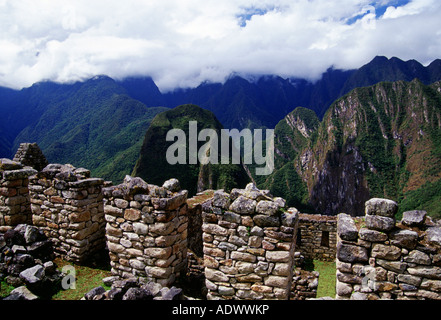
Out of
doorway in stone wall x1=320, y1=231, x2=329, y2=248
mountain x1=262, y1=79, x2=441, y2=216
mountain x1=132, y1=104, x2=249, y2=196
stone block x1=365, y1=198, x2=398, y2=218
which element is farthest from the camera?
mountain x1=262, y1=79, x2=441, y2=216

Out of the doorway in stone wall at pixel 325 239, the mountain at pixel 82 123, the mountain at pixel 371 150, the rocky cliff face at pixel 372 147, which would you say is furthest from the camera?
the rocky cliff face at pixel 372 147

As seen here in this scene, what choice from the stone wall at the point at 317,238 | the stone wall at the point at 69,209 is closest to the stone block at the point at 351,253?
the stone wall at the point at 69,209

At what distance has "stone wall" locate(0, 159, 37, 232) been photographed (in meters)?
7.47

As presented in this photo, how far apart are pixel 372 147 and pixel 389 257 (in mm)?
146845

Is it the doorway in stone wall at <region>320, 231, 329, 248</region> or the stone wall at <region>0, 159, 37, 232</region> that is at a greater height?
the stone wall at <region>0, 159, 37, 232</region>

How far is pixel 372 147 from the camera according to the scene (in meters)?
130

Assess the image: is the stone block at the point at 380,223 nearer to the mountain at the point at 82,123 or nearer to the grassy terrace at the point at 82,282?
the grassy terrace at the point at 82,282

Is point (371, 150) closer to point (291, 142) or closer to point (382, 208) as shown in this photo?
point (291, 142)

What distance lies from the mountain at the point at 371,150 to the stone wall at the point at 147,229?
12035 cm

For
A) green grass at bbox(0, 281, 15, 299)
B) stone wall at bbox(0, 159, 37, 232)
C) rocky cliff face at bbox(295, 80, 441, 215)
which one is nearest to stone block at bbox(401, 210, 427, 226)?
Result: green grass at bbox(0, 281, 15, 299)

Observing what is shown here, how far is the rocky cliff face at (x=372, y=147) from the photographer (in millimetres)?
114375

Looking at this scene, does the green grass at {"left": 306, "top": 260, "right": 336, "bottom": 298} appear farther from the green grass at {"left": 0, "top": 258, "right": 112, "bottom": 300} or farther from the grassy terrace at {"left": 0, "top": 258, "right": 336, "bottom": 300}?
the green grass at {"left": 0, "top": 258, "right": 112, "bottom": 300}

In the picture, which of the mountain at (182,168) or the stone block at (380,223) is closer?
the stone block at (380,223)
